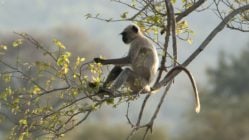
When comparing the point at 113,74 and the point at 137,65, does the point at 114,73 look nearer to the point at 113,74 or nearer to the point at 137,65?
the point at 113,74

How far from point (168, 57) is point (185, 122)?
26.3 meters

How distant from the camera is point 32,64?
19.0ft

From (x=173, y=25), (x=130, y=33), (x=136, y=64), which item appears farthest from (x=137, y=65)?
(x=173, y=25)

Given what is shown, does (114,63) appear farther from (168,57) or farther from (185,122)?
(185,122)

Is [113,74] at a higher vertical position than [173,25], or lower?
lower

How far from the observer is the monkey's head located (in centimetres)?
806

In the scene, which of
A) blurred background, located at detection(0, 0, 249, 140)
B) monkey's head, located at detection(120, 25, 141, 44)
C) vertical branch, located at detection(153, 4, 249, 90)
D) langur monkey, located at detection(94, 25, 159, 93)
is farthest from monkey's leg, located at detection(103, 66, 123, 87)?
vertical branch, located at detection(153, 4, 249, 90)

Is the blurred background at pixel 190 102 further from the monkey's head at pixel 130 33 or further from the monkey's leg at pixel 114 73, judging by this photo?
the monkey's leg at pixel 114 73

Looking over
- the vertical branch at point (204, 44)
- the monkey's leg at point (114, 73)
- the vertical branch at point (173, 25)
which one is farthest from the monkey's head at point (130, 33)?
→ the vertical branch at point (173, 25)

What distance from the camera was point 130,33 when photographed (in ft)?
26.7

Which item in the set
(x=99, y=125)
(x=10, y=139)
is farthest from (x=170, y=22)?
(x=99, y=125)

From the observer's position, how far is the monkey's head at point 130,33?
8.06 meters

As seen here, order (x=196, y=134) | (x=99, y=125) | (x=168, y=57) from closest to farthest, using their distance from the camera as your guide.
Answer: (x=168, y=57) < (x=196, y=134) < (x=99, y=125)

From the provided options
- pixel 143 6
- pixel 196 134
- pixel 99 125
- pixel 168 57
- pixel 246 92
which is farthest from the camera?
pixel 246 92
